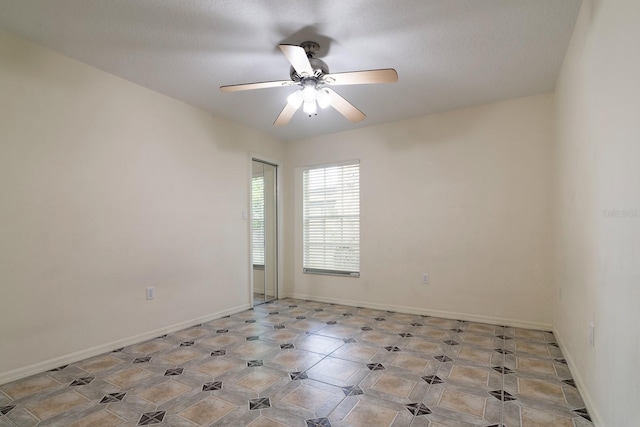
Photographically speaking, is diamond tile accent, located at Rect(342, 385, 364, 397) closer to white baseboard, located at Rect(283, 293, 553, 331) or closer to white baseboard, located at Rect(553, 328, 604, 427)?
white baseboard, located at Rect(553, 328, 604, 427)

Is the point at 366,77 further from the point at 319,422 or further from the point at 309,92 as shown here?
the point at 319,422

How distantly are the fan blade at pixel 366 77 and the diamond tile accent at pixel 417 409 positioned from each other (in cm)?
211

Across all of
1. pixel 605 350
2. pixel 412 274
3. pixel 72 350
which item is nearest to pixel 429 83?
pixel 412 274

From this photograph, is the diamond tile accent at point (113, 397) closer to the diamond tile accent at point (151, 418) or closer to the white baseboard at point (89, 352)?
the diamond tile accent at point (151, 418)

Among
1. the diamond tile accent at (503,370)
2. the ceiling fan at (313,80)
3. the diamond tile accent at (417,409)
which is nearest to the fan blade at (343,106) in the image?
the ceiling fan at (313,80)

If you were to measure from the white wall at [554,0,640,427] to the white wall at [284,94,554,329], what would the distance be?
0.86m

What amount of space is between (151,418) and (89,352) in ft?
4.36

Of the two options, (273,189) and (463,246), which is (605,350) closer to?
(463,246)

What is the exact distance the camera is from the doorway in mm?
5188

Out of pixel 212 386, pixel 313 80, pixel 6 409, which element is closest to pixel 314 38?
pixel 313 80

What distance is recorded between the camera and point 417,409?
196 centimetres

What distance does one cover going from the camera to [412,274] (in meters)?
4.19

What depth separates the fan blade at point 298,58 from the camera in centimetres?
201

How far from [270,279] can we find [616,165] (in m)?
4.45
